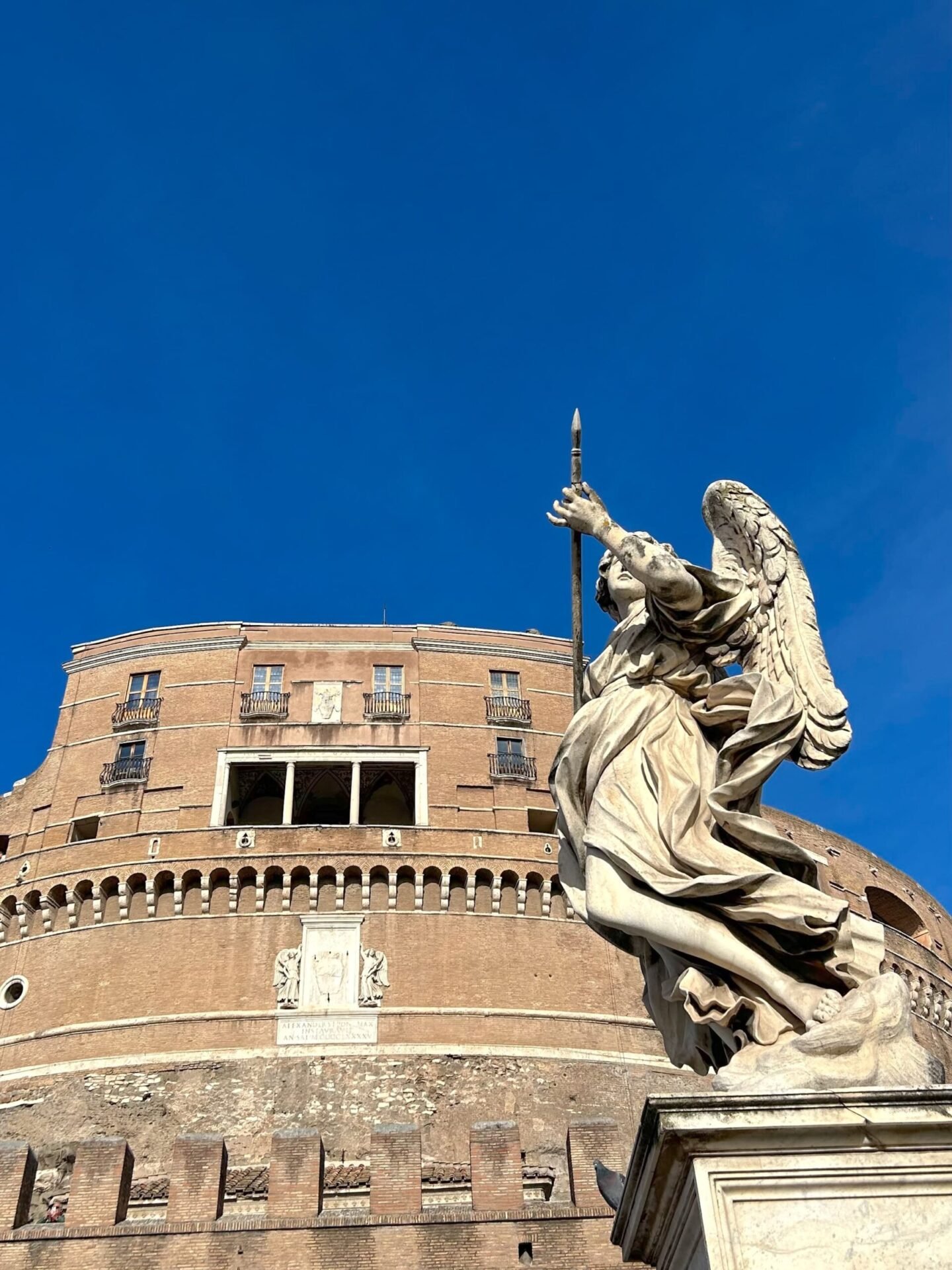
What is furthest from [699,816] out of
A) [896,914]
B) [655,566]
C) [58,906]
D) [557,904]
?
[896,914]

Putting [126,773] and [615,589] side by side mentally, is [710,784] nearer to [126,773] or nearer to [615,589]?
[615,589]

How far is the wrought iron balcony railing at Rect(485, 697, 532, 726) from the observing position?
106 ft

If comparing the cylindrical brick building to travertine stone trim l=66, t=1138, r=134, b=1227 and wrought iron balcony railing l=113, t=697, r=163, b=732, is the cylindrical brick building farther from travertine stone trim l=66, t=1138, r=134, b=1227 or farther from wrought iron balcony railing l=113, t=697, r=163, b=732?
travertine stone trim l=66, t=1138, r=134, b=1227

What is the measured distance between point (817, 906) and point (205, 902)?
26168 millimetres

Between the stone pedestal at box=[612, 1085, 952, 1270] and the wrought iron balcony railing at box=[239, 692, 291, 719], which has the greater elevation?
the wrought iron balcony railing at box=[239, 692, 291, 719]

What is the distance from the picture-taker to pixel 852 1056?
302 cm

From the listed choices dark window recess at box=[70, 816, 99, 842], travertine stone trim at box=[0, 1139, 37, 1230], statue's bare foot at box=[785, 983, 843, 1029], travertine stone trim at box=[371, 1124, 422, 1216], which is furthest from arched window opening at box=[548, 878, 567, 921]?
statue's bare foot at box=[785, 983, 843, 1029]

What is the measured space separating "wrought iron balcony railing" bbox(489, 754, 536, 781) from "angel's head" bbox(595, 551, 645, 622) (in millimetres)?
26611

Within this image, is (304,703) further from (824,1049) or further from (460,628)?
(824,1049)

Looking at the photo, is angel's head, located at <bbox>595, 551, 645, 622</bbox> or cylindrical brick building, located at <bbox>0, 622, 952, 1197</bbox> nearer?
angel's head, located at <bbox>595, 551, 645, 622</bbox>

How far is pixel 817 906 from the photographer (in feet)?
10.9

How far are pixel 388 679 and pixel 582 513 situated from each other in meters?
28.9

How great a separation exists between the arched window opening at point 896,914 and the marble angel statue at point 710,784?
3270cm

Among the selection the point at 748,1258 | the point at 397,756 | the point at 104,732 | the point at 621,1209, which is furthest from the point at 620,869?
the point at 104,732
